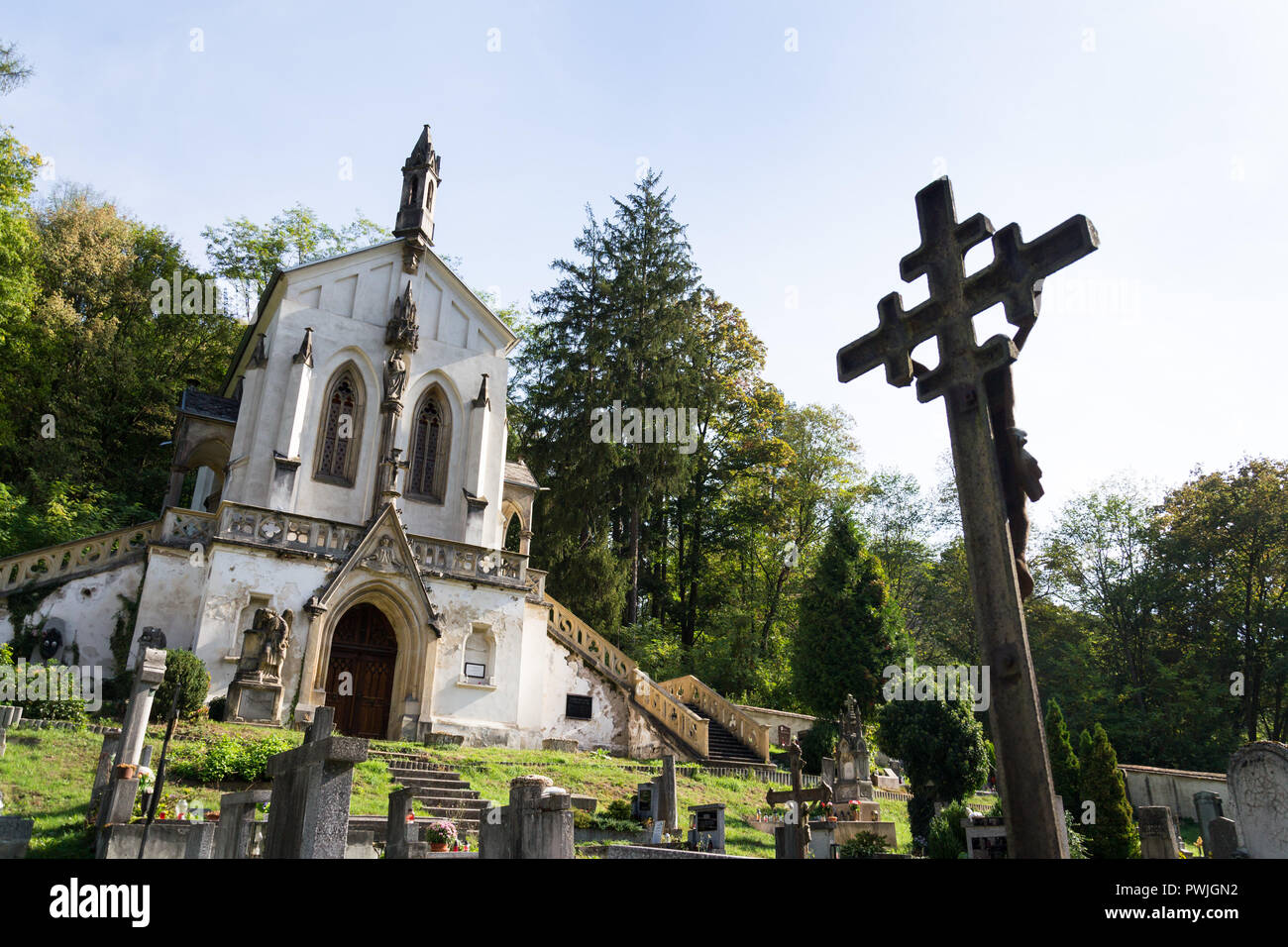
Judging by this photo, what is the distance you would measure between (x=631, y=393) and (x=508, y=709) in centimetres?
Answer: 1567

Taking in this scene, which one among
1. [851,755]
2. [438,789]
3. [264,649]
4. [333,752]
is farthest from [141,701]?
[851,755]

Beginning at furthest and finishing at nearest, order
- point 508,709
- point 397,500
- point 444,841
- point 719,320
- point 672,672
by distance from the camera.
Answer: point 719,320
point 672,672
point 397,500
point 508,709
point 444,841

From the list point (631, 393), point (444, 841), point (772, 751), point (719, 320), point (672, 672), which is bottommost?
point (444, 841)

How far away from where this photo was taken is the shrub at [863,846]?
15.3 meters

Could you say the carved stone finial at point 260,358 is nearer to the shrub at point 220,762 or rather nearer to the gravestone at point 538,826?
the shrub at point 220,762

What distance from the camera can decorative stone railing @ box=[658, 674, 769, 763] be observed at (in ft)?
83.7

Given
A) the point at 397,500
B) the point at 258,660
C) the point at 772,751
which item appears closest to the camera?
the point at 258,660

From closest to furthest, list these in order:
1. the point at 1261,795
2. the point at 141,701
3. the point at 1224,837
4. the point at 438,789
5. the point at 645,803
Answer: the point at 1261,795 < the point at 1224,837 < the point at 141,701 < the point at 438,789 < the point at 645,803

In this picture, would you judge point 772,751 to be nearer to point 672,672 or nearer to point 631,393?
point 672,672

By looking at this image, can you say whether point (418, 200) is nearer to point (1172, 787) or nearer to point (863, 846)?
point (863, 846)

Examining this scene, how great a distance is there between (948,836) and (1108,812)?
4303mm

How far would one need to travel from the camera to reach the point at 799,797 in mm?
15312

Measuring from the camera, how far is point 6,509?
2703 centimetres

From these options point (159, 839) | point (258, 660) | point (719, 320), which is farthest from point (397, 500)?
point (719, 320)
